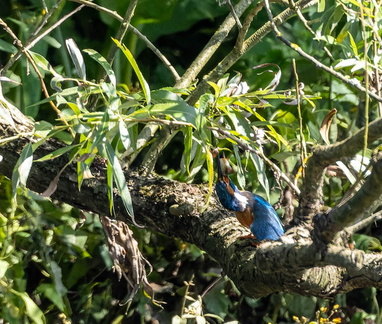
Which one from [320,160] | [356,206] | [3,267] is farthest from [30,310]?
[356,206]

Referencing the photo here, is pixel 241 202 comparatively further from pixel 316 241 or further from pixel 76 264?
pixel 76 264

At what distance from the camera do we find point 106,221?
1715mm

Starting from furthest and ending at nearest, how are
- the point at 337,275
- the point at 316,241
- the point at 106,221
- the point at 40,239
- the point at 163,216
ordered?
the point at 40,239 → the point at 106,221 → the point at 163,216 → the point at 337,275 → the point at 316,241

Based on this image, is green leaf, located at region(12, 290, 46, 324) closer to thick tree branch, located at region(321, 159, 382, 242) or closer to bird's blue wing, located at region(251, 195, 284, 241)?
bird's blue wing, located at region(251, 195, 284, 241)

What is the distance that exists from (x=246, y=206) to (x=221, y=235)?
0.25 ft

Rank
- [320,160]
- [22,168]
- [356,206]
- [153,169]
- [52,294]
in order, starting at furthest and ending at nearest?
[52,294], [153,169], [22,168], [320,160], [356,206]

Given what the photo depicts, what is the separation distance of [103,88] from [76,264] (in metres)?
1.12

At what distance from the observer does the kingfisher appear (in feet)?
4.50

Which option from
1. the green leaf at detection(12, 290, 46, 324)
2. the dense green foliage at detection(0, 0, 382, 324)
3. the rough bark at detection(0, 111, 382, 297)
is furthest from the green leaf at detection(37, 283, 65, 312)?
the rough bark at detection(0, 111, 382, 297)

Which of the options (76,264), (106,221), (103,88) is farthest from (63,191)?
(76,264)

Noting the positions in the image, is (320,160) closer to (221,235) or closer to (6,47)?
(221,235)

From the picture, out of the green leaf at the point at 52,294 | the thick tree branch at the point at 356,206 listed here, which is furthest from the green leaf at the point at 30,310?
the thick tree branch at the point at 356,206

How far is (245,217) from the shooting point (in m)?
1.43

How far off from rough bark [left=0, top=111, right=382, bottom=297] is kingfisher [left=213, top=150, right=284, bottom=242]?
33 millimetres
